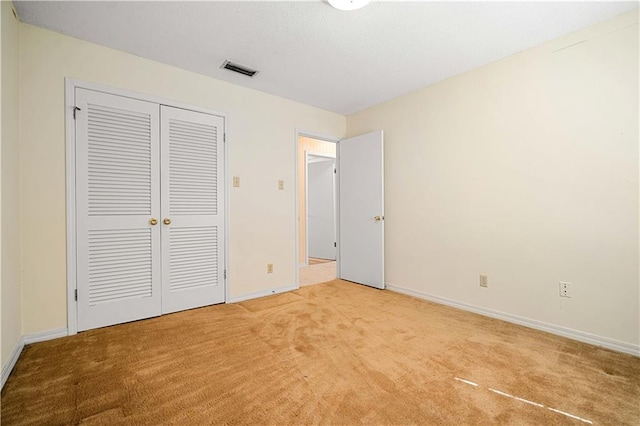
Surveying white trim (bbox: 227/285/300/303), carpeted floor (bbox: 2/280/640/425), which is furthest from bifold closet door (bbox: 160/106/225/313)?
carpeted floor (bbox: 2/280/640/425)

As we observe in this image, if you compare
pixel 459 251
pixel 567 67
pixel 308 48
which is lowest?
pixel 459 251

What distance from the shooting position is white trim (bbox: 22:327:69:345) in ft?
6.81

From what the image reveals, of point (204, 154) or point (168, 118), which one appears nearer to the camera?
point (168, 118)

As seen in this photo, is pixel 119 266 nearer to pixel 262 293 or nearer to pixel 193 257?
pixel 193 257

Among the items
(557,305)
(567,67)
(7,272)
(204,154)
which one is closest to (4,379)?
(7,272)

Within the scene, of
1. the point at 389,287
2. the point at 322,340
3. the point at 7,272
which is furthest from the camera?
the point at 389,287

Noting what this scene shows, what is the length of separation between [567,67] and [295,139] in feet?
8.73

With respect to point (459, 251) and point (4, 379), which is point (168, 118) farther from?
point (459, 251)

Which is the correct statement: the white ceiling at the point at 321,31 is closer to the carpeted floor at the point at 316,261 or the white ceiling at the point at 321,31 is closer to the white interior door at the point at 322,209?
the white interior door at the point at 322,209

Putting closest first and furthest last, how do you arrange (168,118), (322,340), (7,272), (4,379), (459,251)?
(4,379), (7,272), (322,340), (168,118), (459,251)

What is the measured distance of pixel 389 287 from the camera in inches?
141

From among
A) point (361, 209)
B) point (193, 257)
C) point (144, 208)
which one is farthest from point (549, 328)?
point (144, 208)

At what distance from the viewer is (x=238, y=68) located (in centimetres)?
276

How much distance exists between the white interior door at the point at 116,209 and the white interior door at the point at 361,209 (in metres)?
2.36
